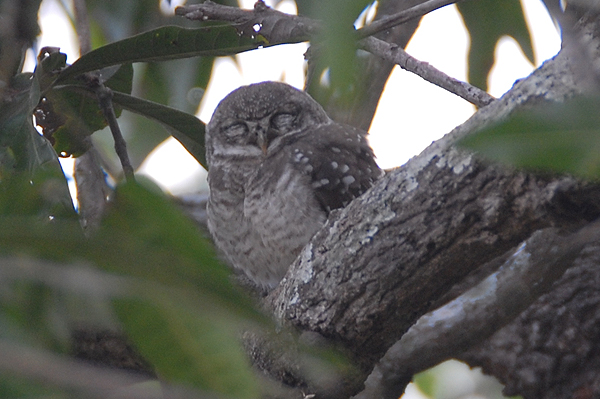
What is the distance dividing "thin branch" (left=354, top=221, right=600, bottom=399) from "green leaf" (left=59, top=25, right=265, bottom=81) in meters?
1.09

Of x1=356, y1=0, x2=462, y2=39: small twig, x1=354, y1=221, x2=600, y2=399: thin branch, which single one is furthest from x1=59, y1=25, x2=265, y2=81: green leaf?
x1=354, y1=221, x2=600, y2=399: thin branch

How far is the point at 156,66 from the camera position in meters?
3.55

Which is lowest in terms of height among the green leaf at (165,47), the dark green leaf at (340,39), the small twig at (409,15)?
the dark green leaf at (340,39)

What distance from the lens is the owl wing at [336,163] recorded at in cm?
251

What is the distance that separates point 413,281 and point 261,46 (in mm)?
915

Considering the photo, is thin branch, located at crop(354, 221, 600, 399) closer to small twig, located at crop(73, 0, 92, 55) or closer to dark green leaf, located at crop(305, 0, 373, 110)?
dark green leaf, located at crop(305, 0, 373, 110)

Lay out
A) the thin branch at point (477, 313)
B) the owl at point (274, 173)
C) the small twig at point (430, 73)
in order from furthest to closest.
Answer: the owl at point (274, 173), the thin branch at point (477, 313), the small twig at point (430, 73)

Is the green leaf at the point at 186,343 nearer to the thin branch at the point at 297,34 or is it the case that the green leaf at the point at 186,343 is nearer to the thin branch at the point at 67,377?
the thin branch at the point at 67,377

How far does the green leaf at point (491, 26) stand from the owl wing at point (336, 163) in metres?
0.88

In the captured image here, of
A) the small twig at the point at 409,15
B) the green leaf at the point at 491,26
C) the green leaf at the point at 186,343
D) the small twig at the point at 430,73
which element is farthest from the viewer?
the green leaf at the point at 491,26

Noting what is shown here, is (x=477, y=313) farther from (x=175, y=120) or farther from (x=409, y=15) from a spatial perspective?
(x=175, y=120)

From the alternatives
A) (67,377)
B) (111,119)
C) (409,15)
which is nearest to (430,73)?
(409,15)

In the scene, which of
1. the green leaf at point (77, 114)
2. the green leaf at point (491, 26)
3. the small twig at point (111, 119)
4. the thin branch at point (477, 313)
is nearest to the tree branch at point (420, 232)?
the thin branch at point (477, 313)

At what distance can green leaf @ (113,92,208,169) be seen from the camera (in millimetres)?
2568
